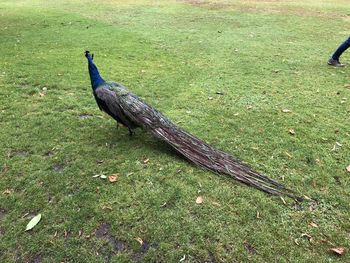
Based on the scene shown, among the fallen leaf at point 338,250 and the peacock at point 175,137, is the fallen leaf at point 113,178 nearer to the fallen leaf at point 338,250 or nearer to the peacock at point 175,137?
the peacock at point 175,137

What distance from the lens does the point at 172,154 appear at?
3727 millimetres

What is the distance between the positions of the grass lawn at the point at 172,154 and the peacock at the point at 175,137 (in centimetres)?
12

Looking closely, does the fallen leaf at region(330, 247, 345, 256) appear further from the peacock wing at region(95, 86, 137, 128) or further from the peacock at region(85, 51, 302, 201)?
the peacock wing at region(95, 86, 137, 128)

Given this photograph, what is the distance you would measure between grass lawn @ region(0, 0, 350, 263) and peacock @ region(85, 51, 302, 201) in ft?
0.38

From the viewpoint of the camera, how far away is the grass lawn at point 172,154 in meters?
2.79

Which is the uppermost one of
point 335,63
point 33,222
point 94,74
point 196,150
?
point 94,74

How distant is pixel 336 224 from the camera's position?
9.76ft

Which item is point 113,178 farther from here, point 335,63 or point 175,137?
point 335,63

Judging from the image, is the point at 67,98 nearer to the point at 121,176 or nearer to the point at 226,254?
the point at 121,176

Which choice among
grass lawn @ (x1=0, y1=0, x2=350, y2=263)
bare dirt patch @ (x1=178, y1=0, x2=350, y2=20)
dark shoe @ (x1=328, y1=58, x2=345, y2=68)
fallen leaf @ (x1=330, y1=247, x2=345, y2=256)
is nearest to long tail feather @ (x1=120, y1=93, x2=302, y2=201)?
grass lawn @ (x1=0, y1=0, x2=350, y2=263)

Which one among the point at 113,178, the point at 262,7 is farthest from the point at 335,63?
the point at 262,7

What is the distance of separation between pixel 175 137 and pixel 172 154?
0.71ft

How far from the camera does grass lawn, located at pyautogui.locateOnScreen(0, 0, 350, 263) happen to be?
2.79 metres

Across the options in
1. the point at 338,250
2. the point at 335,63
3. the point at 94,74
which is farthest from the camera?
the point at 335,63
